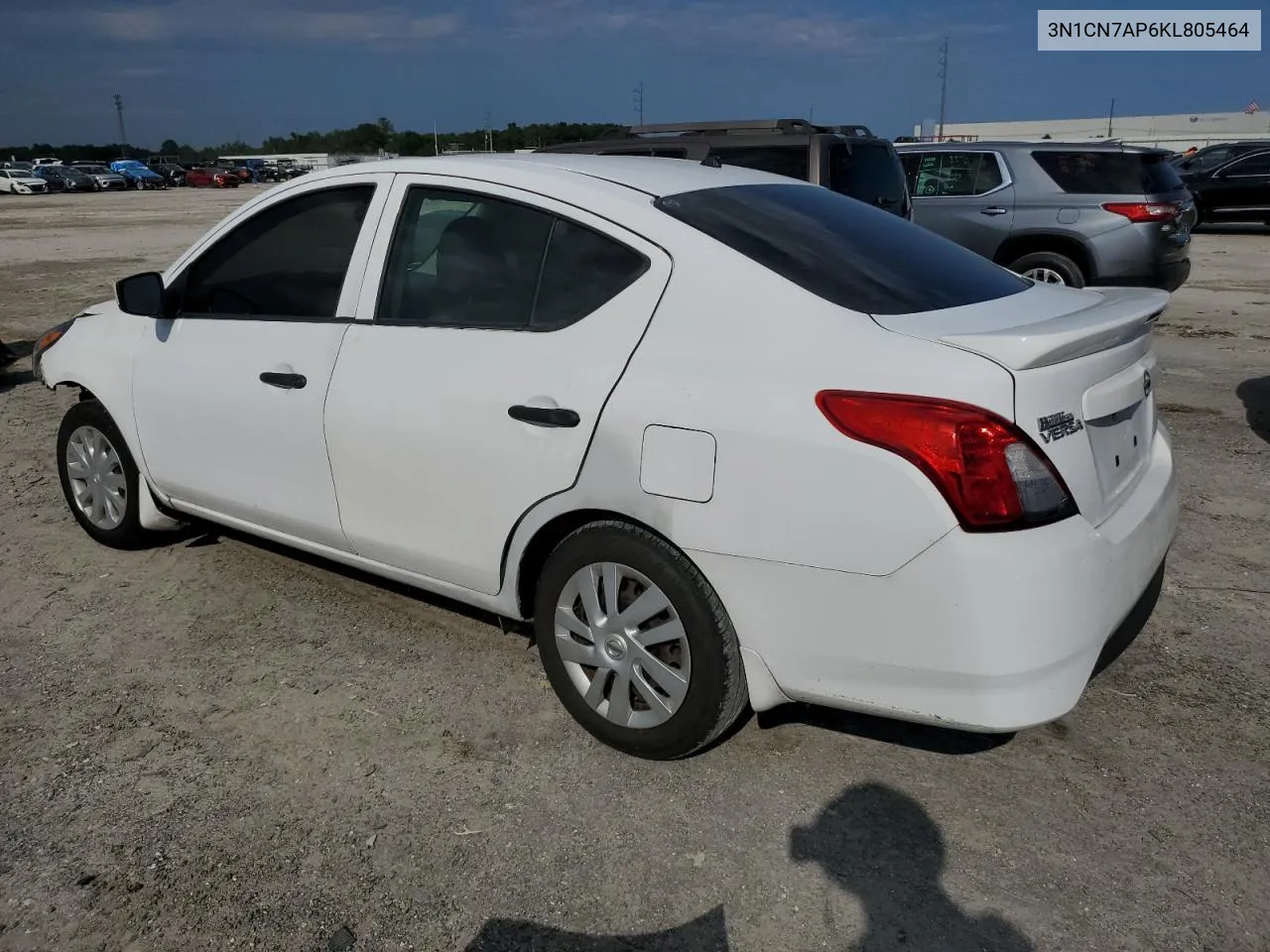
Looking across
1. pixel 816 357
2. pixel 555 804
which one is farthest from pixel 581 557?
pixel 816 357

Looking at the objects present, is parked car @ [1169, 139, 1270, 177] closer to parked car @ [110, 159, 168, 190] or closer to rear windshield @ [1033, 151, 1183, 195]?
rear windshield @ [1033, 151, 1183, 195]

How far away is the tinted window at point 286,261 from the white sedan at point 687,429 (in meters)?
0.01

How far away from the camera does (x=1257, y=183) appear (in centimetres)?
1919

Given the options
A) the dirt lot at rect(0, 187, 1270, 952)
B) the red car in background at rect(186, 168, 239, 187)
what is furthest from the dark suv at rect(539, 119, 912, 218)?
the red car in background at rect(186, 168, 239, 187)

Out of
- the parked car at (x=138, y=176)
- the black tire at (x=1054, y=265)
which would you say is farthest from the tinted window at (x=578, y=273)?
the parked car at (x=138, y=176)

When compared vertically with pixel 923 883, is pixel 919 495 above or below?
above

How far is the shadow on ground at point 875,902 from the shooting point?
2311 mm

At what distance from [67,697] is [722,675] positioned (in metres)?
2.25

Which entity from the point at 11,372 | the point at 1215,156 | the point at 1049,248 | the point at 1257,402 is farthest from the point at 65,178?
the point at 1257,402

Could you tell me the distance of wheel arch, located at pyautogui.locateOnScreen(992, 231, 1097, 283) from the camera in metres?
9.42

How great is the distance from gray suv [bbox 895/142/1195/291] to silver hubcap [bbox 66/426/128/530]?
7926 mm

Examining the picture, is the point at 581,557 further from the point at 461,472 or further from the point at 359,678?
the point at 359,678

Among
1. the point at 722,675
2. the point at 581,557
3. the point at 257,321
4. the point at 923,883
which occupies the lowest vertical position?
the point at 923,883

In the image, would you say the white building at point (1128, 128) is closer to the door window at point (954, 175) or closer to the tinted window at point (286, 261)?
the door window at point (954, 175)
